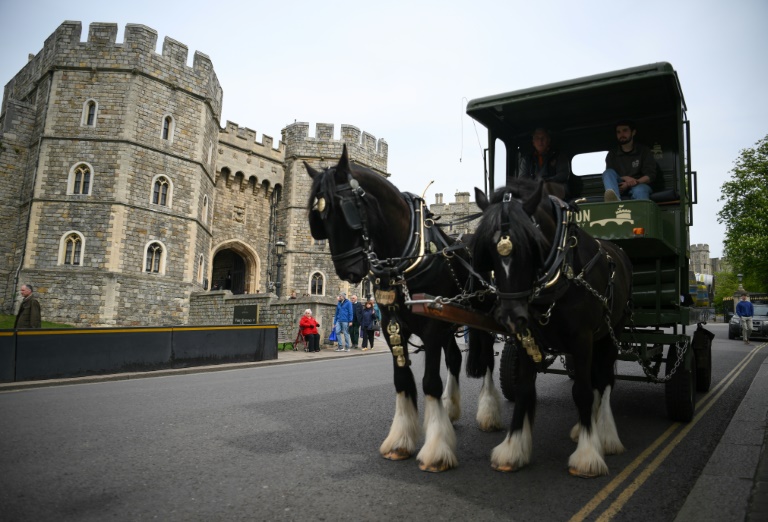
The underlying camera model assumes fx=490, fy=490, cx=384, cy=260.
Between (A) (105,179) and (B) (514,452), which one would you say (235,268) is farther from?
(B) (514,452)

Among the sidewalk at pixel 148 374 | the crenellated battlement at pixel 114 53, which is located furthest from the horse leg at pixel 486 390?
the crenellated battlement at pixel 114 53

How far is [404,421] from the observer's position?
13.1 ft

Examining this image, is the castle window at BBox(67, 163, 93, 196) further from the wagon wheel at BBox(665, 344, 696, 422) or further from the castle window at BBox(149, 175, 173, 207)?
the wagon wheel at BBox(665, 344, 696, 422)

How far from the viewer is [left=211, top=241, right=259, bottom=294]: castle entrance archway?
32.3 metres

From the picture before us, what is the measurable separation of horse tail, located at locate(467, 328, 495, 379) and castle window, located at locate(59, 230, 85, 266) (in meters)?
22.4

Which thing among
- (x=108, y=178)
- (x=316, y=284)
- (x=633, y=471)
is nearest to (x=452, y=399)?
(x=633, y=471)

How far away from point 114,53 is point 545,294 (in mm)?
26177

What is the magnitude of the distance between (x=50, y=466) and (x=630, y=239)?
522 centimetres

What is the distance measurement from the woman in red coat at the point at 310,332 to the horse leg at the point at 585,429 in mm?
13296

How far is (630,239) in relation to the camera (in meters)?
4.65

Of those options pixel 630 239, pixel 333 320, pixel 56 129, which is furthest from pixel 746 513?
pixel 56 129

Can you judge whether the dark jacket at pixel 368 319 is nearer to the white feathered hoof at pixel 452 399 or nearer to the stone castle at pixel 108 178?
the stone castle at pixel 108 178

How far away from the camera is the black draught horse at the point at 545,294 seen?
316 centimetres

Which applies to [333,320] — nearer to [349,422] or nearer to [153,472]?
[349,422]
